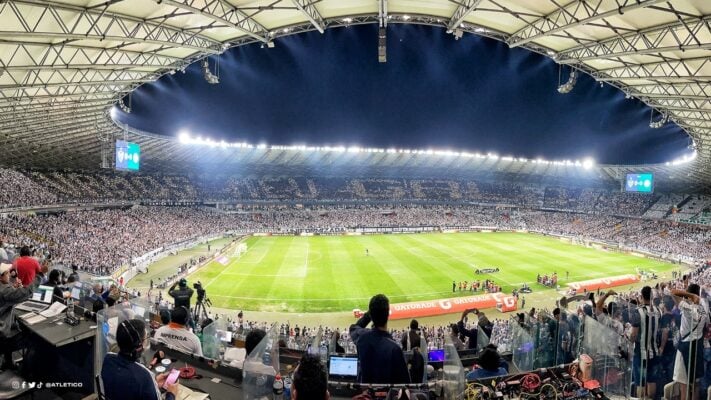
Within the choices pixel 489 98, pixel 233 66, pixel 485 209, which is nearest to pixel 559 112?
pixel 489 98

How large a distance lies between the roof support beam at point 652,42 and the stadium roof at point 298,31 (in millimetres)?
37

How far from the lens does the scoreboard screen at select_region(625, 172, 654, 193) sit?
1767 inches

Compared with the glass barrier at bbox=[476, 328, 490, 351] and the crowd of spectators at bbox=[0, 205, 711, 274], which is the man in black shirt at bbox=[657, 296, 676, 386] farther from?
the crowd of spectators at bbox=[0, 205, 711, 274]

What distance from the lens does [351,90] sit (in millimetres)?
61562

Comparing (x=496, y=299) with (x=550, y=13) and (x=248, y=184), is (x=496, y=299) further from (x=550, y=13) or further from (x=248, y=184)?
(x=248, y=184)

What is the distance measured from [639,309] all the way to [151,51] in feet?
62.0

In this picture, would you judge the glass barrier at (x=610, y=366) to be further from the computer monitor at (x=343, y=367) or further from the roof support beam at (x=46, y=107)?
the roof support beam at (x=46, y=107)

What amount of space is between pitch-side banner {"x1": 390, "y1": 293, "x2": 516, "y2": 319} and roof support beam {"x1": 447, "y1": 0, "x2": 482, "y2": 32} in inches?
614

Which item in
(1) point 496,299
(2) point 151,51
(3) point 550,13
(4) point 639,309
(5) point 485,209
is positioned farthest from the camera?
(5) point 485,209

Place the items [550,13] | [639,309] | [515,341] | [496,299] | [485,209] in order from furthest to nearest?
1. [485,209]
2. [496,299]
3. [550,13]
4. [515,341]
5. [639,309]

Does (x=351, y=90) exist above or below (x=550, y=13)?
above

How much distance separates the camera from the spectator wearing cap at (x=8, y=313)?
5000 millimetres

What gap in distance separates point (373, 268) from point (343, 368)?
29.5 meters

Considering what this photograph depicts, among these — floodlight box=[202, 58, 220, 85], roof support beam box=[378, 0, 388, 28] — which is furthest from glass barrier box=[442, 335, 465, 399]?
floodlight box=[202, 58, 220, 85]
